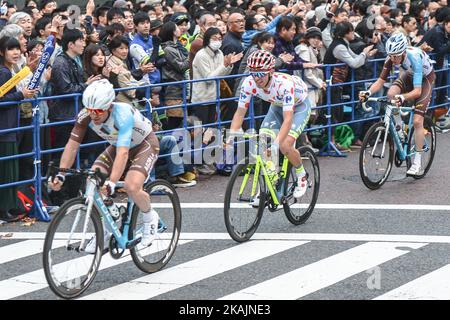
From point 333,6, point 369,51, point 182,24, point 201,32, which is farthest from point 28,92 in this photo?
point 333,6

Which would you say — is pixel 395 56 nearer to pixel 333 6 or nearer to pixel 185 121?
pixel 185 121

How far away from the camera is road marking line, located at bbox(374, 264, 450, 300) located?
27.8ft

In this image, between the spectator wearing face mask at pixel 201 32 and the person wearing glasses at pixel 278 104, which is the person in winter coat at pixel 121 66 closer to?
the spectator wearing face mask at pixel 201 32

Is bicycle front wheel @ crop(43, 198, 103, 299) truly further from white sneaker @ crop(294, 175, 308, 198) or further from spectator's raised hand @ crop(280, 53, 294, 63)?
spectator's raised hand @ crop(280, 53, 294, 63)

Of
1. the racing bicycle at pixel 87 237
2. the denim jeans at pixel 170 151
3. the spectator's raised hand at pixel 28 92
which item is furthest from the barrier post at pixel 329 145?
the racing bicycle at pixel 87 237

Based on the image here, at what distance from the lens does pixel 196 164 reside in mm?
14711

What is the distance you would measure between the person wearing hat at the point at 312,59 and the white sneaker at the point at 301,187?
462cm

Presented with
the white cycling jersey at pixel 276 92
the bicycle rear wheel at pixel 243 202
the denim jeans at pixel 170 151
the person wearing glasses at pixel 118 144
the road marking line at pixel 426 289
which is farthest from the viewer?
the denim jeans at pixel 170 151

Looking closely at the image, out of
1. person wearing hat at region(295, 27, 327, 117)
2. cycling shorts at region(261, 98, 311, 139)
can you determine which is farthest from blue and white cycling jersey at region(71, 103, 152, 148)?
person wearing hat at region(295, 27, 327, 117)

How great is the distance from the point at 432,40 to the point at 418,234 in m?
9.44

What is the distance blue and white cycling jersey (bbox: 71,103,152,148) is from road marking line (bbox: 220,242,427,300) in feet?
5.70

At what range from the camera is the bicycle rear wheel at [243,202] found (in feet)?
34.4

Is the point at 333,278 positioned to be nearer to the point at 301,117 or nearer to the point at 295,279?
the point at 295,279
